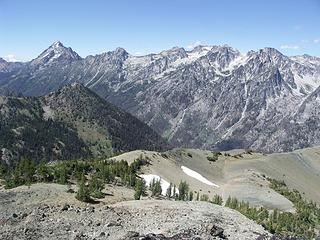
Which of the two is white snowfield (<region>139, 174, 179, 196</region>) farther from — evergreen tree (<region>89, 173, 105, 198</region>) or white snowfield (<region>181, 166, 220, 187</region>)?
evergreen tree (<region>89, 173, 105, 198</region>)

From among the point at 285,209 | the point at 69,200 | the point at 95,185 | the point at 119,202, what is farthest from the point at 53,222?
the point at 285,209

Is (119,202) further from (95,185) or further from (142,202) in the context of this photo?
(95,185)

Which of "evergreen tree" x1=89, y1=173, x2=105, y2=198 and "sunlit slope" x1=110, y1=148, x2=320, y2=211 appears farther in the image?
"sunlit slope" x1=110, y1=148, x2=320, y2=211

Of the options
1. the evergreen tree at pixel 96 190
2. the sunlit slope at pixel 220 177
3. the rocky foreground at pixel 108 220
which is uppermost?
the evergreen tree at pixel 96 190

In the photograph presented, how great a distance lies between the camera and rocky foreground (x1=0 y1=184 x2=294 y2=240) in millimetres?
59188

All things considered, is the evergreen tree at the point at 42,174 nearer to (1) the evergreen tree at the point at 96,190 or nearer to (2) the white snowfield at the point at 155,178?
(1) the evergreen tree at the point at 96,190

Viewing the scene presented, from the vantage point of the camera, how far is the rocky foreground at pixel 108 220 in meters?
59.2

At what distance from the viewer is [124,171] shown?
124 m

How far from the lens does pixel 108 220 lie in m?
64.2

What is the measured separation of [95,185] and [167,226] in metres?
26.6

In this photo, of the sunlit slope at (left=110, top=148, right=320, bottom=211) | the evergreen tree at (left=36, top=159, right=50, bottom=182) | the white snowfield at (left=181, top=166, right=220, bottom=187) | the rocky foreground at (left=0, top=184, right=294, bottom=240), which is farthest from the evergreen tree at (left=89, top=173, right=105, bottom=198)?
the white snowfield at (left=181, top=166, right=220, bottom=187)

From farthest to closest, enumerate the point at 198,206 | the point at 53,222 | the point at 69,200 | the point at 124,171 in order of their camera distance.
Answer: the point at 124,171
the point at 198,206
the point at 69,200
the point at 53,222

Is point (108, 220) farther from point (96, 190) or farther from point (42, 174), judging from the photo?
point (42, 174)

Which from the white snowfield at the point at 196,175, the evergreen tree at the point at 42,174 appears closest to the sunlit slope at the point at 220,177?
the white snowfield at the point at 196,175
